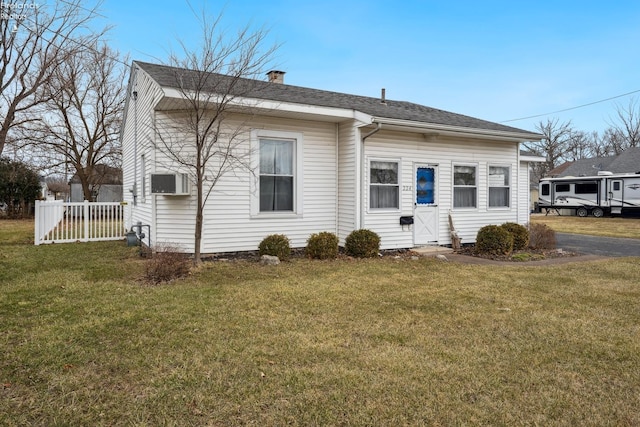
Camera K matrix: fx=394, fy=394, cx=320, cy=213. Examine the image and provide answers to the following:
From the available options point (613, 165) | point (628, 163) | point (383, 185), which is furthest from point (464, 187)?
point (613, 165)

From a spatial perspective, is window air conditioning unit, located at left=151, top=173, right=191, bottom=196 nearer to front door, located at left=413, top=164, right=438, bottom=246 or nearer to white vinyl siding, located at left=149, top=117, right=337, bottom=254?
white vinyl siding, located at left=149, top=117, right=337, bottom=254

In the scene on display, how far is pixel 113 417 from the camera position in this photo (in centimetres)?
239

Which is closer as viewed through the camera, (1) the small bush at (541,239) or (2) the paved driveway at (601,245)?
(2) the paved driveway at (601,245)

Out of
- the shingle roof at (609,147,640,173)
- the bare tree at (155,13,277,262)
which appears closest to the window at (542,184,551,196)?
the shingle roof at (609,147,640,173)

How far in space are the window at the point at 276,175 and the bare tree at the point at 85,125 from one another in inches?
620

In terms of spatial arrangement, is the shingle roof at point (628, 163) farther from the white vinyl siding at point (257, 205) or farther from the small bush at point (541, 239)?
the white vinyl siding at point (257, 205)

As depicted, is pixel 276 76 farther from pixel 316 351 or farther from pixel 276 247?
pixel 316 351

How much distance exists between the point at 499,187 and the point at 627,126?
3779cm

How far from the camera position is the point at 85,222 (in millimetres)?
10516

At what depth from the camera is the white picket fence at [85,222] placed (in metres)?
9.91

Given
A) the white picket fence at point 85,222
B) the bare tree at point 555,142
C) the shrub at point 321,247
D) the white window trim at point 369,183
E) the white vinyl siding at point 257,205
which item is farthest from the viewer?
the bare tree at point 555,142

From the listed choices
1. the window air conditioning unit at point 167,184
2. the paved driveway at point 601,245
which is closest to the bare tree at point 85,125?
the window air conditioning unit at point 167,184

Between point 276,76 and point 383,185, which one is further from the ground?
point 276,76

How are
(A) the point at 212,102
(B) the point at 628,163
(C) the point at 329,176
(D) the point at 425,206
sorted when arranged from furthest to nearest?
1. (B) the point at 628,163
2. (D) the point at 425,206
3. (C) the point at 329,176
4. (A) the point at 212,102
